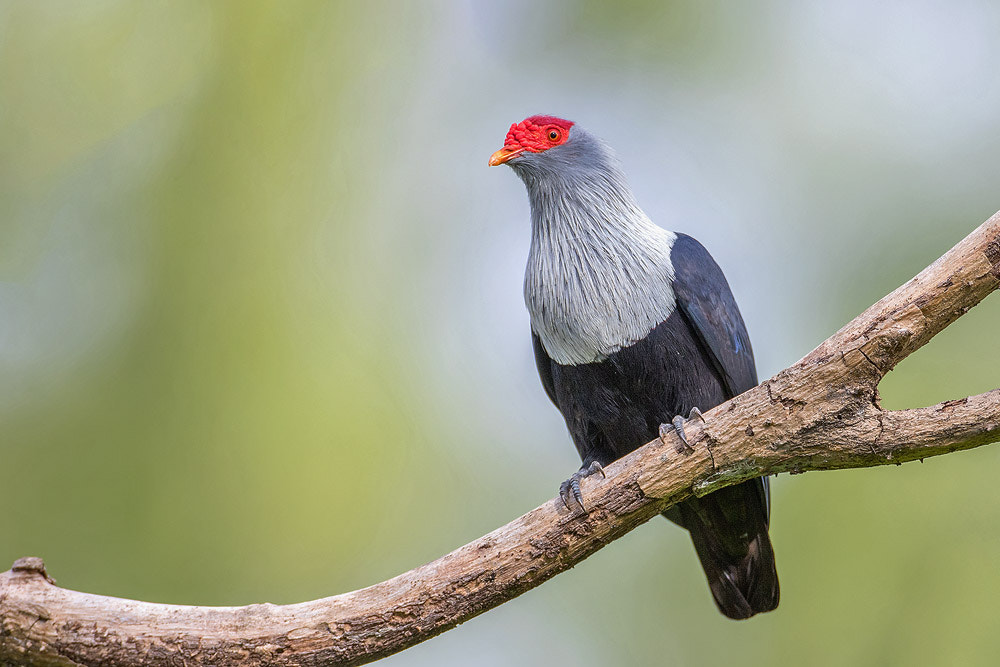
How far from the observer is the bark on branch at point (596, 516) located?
2.84 m

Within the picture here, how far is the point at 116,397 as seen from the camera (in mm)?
7734

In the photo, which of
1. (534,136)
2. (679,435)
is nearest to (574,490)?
(679,435)

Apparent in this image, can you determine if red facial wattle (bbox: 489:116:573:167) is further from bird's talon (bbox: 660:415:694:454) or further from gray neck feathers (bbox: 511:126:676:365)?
bird's talon (bbox: 660:415:694:454)

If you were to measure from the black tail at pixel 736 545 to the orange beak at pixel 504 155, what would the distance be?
76.2 inches

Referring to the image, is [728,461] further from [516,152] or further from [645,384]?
[516,152]

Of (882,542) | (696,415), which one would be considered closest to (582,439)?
(696,415)

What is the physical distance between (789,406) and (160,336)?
21.4 feet

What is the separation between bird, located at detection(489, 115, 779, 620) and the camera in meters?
3.81

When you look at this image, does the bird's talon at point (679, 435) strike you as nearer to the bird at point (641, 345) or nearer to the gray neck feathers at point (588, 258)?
the bird at point (641, 345)

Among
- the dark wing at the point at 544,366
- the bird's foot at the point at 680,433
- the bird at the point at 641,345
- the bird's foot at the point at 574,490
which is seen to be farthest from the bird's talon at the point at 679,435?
the dark wing at the point at 544,366

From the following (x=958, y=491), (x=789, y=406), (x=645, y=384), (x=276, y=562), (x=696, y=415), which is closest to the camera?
(x=789, y=406)

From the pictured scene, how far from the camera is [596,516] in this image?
3.11 m

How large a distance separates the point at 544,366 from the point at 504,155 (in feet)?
3.70

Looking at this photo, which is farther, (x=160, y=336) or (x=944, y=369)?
(x=160, y=336)
